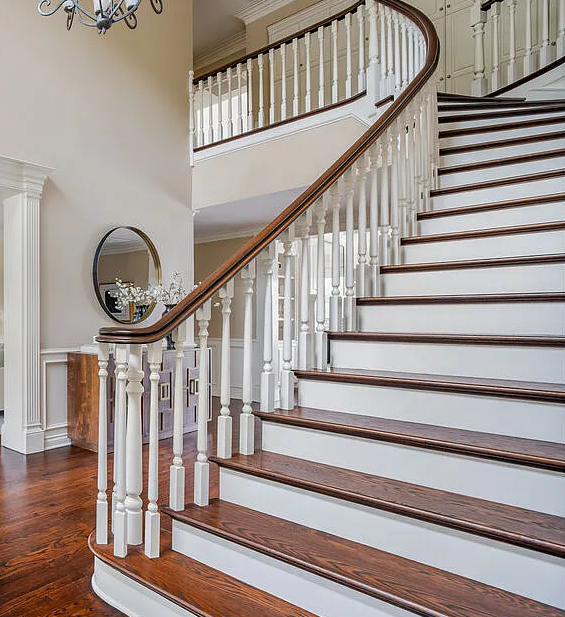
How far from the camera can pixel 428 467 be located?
5.57 feet

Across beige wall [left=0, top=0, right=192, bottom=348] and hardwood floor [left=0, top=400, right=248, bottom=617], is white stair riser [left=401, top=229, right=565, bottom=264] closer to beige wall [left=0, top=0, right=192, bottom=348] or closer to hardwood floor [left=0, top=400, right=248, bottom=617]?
hardwood floor [left=0, top=400, right=248, bottom=617]

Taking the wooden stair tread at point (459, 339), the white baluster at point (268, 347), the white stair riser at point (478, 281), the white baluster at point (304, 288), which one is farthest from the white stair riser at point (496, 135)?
the white baluster at point (268, 347)

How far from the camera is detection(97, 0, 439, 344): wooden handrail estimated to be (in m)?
1.78

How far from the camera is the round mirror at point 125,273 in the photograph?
14.6 ft

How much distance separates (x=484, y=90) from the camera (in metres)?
4.77

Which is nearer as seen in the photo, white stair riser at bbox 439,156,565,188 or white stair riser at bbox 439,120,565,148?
white stair riser at bbox 439,156,565,188

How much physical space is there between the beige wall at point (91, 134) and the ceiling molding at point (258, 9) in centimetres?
154

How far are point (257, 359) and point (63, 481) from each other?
10.4ft

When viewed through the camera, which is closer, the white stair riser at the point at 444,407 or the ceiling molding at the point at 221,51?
the white stair riser at the point at 444,407

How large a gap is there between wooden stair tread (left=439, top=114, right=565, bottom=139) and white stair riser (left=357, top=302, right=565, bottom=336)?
6.11 ft

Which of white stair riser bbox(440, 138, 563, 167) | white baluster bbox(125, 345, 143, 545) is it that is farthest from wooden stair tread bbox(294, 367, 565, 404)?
white stair riser bbox(440, 138, 563, 167)

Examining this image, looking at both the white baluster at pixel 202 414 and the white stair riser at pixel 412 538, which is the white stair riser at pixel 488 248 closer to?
the white baluster at pixel 202 414

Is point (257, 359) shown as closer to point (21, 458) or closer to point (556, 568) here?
point (21, 458)

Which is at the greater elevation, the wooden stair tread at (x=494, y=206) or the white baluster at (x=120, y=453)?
the wooden stair tread at (x=494, y=206)
